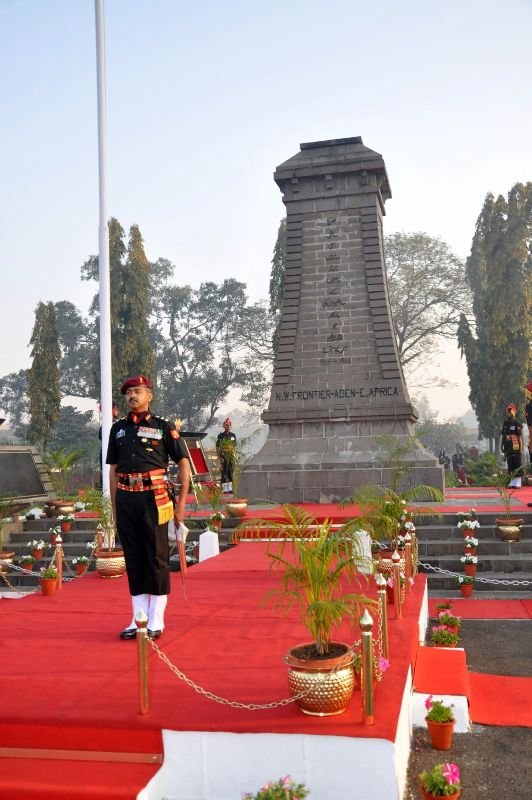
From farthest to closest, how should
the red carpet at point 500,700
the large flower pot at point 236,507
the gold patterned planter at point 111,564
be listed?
the large flower pot at point 236,507 → the gold patterned planter at point 111,564 → the red carpet at point 500,700

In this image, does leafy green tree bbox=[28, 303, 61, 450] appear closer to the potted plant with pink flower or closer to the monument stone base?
the monument stone base

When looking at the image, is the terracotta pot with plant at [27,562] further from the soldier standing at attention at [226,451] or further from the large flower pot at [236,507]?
the soldier standing at attention at [226,451]

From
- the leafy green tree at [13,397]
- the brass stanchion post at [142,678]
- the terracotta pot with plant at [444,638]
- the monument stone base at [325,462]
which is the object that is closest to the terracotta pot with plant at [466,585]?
the terracotta pot with plant at [444,638]

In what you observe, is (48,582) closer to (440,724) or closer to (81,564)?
(81,564)

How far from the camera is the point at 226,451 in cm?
1533

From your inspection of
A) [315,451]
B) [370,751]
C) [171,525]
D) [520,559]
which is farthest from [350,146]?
[370,751]

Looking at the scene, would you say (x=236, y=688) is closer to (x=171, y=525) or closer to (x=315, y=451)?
(x=171, y=525)

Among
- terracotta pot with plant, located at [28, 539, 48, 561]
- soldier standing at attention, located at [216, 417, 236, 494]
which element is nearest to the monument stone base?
soldier standing at attention, located at [216, 417, 236, 494]

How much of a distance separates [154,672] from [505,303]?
91.6 ft

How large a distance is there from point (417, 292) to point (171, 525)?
3293 cm

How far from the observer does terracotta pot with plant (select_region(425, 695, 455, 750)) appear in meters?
4.25

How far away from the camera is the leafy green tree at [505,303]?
2947cm

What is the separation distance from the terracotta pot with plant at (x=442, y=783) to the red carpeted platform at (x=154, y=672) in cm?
30

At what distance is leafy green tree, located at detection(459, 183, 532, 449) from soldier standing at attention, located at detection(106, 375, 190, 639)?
26.2 m
